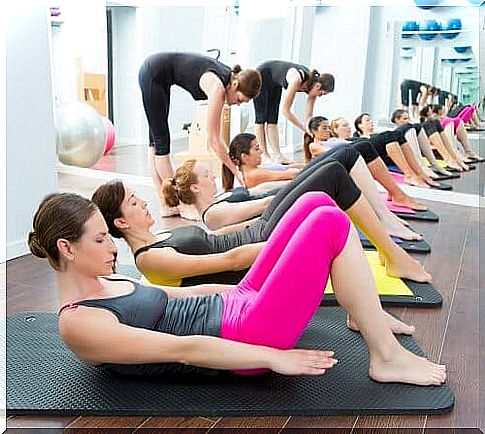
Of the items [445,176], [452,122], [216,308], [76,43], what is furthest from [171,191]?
[445,176]

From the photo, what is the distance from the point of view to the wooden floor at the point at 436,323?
5.35 feet

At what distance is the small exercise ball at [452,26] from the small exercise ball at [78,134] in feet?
7.10

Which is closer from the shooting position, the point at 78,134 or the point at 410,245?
the point at 410,245

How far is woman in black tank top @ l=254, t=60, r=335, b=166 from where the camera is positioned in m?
4.13

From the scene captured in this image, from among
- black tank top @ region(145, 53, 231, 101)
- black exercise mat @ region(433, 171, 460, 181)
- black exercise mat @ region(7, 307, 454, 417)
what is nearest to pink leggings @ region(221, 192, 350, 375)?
black exercise mat @ region(7, 307, 454, 417)

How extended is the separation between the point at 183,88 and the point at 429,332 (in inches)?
87.4

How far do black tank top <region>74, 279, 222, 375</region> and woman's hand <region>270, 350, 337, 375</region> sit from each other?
7.1 inches

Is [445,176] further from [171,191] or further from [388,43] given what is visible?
[171,191]

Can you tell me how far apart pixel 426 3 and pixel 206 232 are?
93.1 inches

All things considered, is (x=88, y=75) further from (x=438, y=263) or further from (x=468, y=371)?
(x=468, y=371)

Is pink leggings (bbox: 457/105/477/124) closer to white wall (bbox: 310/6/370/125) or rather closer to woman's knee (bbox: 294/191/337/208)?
white wall (bbox: 310/6/370/125)

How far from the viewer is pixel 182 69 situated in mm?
3781

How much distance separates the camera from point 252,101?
4.18m

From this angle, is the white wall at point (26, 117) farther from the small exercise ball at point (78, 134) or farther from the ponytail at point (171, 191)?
the ponytail at point (171, 191)
